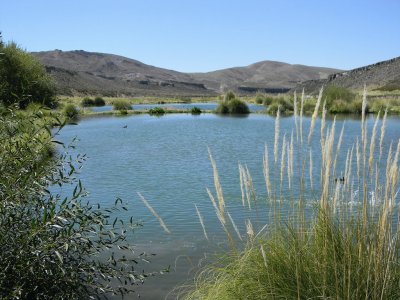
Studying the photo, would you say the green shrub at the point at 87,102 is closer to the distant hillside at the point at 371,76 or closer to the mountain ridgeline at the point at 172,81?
the mountain ridgeline at the point at 172,81

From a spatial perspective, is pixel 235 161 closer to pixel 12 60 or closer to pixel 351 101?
pixel 12 60

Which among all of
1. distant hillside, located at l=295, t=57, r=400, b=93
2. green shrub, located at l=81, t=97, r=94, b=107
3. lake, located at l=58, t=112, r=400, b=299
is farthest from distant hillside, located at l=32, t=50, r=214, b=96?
distant hillside, located at l=295, t=57, r=400, b=93

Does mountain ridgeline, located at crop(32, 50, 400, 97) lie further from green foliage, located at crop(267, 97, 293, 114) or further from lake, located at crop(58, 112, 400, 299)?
green foliage, located at crop(267, 97, 293, 114)

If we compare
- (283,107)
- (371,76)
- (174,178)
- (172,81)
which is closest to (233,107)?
(283,107)

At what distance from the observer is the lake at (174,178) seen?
694cm

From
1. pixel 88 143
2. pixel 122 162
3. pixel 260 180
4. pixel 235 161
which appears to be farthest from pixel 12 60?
pixel 260 180

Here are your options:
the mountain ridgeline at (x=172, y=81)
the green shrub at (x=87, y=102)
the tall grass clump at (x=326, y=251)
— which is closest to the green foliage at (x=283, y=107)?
the mountain ridgeline at (x=172, y=81)

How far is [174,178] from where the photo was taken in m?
12.8

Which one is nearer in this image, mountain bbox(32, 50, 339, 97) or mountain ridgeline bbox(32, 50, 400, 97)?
mountain ridgeline bbox(32, 50, 400, 97)

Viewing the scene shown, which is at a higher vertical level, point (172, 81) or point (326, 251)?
point (172, 81)

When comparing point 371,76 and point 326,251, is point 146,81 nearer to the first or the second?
point 371,76

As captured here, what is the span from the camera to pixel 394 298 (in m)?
3.35

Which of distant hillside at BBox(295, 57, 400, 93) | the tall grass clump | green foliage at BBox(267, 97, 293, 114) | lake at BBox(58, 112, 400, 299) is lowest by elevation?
lake at BBox(58, 112, 400, 299)

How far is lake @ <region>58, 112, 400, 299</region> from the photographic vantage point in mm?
6936
